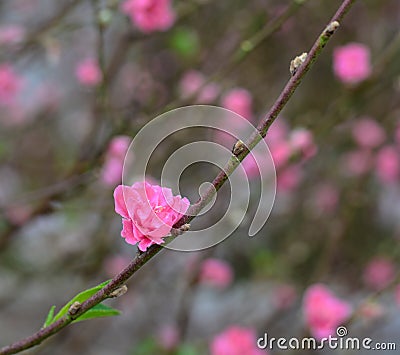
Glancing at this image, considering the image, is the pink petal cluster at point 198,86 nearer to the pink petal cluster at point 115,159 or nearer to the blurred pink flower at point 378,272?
the pink petal cluster at point 115,159

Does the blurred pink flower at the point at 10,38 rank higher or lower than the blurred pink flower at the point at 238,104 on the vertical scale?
higher

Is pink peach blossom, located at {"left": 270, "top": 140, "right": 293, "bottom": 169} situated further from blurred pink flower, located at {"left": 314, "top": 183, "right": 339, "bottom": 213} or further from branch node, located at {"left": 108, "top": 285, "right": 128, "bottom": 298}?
branch node, located at {"left": 108, "top": 285, "right": 128, "bottom": 298}

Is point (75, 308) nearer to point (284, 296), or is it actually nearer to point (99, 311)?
point (99, 311)

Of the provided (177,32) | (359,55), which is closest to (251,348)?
(359,55)

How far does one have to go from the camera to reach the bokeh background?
172 centimetres

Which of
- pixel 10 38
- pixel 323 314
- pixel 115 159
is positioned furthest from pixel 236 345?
pixel 10 38

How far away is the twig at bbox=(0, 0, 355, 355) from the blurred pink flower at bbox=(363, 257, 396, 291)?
1.49 metres

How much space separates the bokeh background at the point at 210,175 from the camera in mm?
1725

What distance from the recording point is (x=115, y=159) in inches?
53.0

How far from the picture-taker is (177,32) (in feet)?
6.18

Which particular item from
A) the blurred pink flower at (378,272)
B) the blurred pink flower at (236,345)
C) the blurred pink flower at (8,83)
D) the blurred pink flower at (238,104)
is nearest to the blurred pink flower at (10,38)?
A: the blurred pink flower at (8,83)

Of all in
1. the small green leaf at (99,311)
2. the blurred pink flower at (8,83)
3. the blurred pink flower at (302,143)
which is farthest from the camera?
the blurred pink flower at (8,83)

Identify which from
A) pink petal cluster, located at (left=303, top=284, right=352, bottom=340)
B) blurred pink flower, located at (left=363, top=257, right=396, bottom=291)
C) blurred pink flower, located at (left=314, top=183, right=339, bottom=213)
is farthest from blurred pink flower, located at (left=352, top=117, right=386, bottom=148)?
pink petal cluster, located at (left=303, top=284, right=352, bottom=340)

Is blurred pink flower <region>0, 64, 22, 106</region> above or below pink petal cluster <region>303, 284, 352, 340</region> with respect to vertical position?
above
